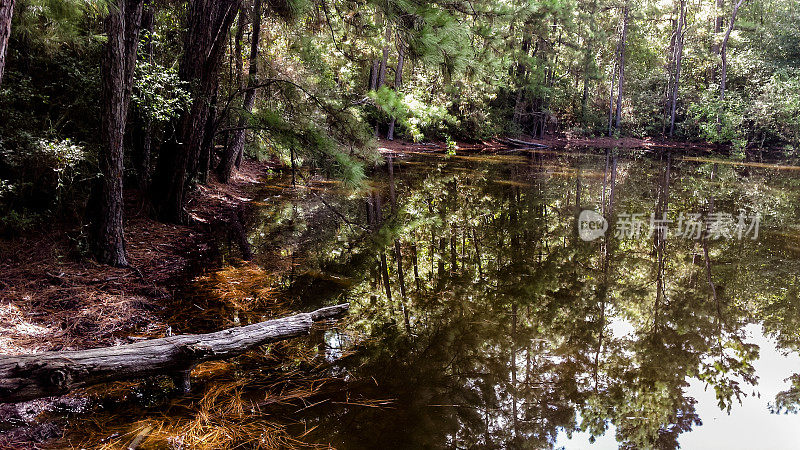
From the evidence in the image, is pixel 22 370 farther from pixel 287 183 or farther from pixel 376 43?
pixel 287 183

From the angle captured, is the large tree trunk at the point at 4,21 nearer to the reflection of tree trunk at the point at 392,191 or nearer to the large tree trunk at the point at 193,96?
the large tree trunk at the point at 193,96

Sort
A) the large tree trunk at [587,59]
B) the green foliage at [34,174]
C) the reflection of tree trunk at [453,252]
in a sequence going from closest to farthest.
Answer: the green foliage at [34,174], the reflection of tree trunk at [453,252], the large tree trunk at [587,59]

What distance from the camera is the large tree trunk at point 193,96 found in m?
5.83

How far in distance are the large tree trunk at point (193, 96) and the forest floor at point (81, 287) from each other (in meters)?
0.61

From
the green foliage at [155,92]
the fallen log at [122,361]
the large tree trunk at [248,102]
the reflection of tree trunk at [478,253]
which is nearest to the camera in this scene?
the fallen log at [122,361]

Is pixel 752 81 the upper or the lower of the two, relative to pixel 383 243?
upper

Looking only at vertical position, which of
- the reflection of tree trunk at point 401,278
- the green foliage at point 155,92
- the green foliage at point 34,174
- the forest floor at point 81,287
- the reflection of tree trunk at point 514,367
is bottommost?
the reflection of tree trunk at point 514,367

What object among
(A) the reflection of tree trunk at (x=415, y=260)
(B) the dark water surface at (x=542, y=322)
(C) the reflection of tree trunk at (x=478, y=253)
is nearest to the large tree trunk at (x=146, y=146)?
(B) the dark water surface at (x=542, y=322)

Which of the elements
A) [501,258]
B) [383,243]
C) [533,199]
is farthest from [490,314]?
[533,199]

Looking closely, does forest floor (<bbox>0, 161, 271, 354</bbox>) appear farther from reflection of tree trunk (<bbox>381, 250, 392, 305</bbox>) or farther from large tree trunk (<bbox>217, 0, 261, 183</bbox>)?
large tree trunk (<bbox>217, 0, 261, 183</bbox>)

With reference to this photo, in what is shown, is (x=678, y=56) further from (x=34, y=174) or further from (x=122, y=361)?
(x=122, y=361)

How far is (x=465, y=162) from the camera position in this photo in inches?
673

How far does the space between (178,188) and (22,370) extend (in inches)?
175

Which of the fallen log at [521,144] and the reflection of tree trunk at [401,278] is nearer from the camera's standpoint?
the reflection of tree trunk at [401,278]
